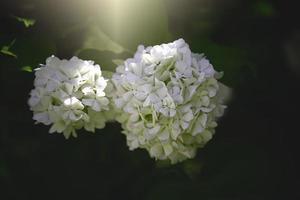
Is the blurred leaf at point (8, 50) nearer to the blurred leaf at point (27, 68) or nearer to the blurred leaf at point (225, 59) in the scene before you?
the blurred leaf at point (27, 68)

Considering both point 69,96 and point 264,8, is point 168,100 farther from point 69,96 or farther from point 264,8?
point 264,8

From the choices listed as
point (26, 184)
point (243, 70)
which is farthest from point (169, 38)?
point (26, 184)

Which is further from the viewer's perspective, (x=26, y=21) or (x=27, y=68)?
(x=26, y=21)

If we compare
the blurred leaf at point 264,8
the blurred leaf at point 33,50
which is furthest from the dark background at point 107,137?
the blurred leaf at point 264,8

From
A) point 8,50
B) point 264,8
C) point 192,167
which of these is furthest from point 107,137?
point 264,8

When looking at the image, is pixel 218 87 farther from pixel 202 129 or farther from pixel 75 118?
pixel 75 118
